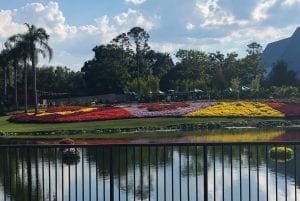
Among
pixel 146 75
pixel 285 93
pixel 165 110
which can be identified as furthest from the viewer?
pixel 146 75

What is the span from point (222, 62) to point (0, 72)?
Answer: 1434 inches

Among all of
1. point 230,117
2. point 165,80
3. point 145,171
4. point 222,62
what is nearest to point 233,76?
point 222,62

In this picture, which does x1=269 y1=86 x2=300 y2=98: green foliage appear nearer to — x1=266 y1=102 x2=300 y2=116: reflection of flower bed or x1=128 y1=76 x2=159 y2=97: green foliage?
x1=128 y1=76 x2=159 y2=97: green foliage

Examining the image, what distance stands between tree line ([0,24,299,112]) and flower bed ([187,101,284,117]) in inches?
826

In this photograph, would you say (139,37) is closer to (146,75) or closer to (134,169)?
(146,75)

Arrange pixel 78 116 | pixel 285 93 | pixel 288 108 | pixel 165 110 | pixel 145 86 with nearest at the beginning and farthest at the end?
1. pixel 78 116
2. pixel 165 110
3. pixel 288 108
4. pixel 285 93
5. pixel 145 86

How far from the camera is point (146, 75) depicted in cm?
9794

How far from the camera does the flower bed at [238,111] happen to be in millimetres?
48844

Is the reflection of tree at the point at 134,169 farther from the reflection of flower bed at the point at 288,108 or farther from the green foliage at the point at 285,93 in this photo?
the green foliage at the point at 285,93

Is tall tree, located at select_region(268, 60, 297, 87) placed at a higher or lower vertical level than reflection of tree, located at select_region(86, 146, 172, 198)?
higher

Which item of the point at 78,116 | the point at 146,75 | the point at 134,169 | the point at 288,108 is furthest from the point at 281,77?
the point at 134,169

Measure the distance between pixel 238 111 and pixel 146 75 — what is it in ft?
159

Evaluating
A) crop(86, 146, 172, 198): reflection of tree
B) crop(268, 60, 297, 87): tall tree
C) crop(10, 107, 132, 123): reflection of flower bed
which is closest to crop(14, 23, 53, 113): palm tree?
crop(10, 107, 132, 123): reflection of flower bed

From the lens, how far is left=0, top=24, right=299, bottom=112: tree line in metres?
81.6
